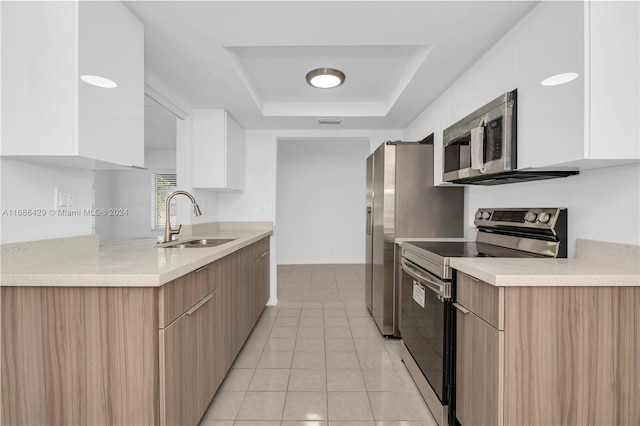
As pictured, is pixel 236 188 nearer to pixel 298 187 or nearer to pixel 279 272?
pixel 279 272

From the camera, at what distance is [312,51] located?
235 centimetres

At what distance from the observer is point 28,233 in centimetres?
139

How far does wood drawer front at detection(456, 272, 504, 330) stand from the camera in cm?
124

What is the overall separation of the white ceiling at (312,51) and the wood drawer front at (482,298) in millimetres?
1314

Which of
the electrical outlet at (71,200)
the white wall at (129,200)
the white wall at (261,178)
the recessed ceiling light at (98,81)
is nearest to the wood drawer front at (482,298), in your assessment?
the recessed ceiling light at (98,81)

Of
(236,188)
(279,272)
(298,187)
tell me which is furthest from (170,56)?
(298,187)

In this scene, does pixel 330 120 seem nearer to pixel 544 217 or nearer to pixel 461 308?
pixel 544 217

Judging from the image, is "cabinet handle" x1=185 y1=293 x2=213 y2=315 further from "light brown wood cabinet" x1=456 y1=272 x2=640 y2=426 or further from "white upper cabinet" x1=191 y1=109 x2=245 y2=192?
"white upper cabinet" x1=191 y1=109 x2=245 y2=192

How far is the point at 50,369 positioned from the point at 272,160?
10.2 ft

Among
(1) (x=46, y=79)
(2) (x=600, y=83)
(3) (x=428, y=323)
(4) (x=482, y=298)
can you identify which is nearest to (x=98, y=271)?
(1) (x=46, y=79)

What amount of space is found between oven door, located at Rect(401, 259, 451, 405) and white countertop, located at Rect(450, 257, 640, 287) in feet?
1.10

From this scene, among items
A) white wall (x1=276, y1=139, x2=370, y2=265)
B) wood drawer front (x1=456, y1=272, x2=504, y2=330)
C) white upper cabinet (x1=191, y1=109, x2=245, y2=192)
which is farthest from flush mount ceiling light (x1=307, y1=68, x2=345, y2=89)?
white wall (x1=276, y1=139, x2=370, y2=265)

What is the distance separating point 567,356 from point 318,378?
1.51 m

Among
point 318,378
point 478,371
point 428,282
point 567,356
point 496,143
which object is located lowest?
point 318,378
